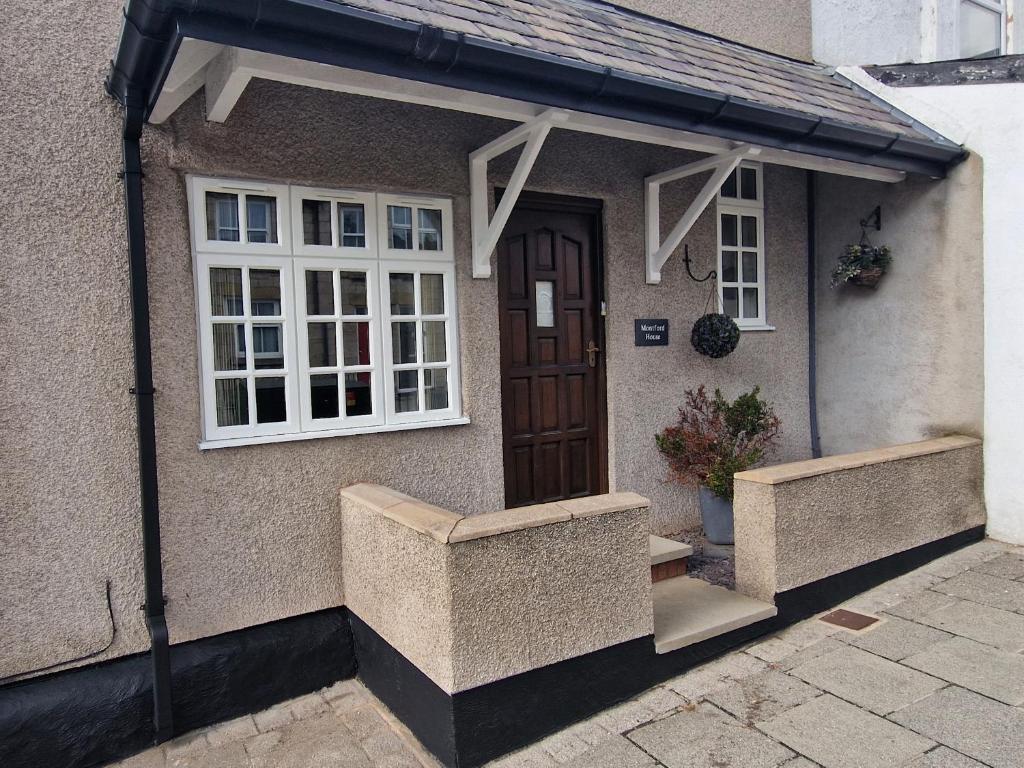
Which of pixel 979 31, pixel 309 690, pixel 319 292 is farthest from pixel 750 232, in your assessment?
pixel 309 690

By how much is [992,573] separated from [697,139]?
3698 mm

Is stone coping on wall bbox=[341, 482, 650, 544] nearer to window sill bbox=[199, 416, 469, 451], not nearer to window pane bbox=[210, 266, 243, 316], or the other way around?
window sill bbox=[199, 416, 469, 451]

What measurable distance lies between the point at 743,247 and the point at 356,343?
12.3ft

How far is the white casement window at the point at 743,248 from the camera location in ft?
21.0

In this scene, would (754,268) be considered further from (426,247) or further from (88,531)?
(88,531)

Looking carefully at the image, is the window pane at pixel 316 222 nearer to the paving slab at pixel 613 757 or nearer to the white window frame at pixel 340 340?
the white window frame at pixel 340 340

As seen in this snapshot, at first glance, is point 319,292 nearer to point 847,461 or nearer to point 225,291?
point 225,291

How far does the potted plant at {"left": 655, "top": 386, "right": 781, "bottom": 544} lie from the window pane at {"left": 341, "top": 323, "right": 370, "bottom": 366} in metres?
2.46

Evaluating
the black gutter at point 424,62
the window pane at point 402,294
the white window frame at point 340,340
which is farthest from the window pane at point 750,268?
the white window frame at point 340,340

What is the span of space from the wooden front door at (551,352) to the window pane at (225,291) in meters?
1.80

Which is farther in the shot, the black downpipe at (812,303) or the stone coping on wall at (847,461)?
the black downpipe at (812,303)

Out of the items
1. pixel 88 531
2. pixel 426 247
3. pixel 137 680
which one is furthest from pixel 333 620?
pixel 426 247

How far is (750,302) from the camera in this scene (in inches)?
261

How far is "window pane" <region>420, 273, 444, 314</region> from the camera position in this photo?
473cm
